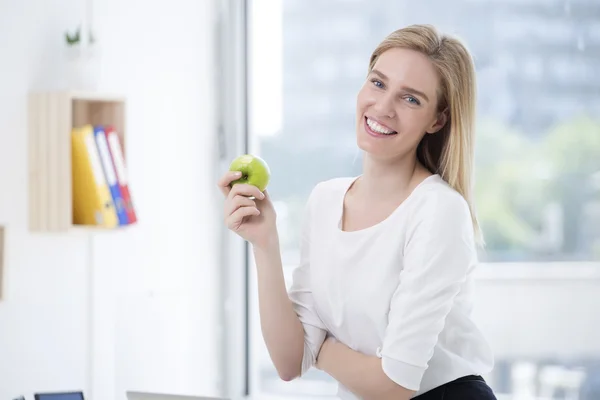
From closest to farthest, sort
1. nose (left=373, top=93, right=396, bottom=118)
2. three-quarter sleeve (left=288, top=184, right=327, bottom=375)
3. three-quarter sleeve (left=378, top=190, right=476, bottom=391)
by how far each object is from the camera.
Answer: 1. three-quarter sleeve (left=378, top=190, right=476, bottom=391)
2. nose (left=373, top=93, right=396, bottom=118)
3. three-quarter sleeve (left=288, top=184, right=327, bottom=375)

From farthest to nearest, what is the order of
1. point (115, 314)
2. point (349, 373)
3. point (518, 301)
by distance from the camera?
1. point (518, 301)
2. point (115, 314)
3. point (349, 373)

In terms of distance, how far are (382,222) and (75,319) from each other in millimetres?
1529

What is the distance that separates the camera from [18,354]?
2.68 meters

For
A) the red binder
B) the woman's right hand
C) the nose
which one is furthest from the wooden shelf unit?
the nose

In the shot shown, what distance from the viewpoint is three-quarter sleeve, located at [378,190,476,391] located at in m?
1.65

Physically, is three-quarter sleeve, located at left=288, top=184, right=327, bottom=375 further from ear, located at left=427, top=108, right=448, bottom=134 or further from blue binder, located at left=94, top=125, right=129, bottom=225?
blue binder, located at left=94, top=125, right=129, bottom=225

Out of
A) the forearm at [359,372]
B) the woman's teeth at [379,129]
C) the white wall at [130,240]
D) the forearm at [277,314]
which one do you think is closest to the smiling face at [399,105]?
the woman's teeth at [379,129]

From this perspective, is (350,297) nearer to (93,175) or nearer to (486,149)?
(93,175)

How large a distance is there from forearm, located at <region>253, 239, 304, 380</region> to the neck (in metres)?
0.26

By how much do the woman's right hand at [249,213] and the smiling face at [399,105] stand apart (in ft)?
0.84

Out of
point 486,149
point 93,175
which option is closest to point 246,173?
point 93,175

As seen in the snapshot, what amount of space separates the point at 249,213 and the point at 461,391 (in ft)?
1.92

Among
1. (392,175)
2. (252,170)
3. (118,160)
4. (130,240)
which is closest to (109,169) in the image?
(118,160)

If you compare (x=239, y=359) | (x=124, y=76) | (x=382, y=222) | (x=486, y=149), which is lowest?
(x=239, y=359)
